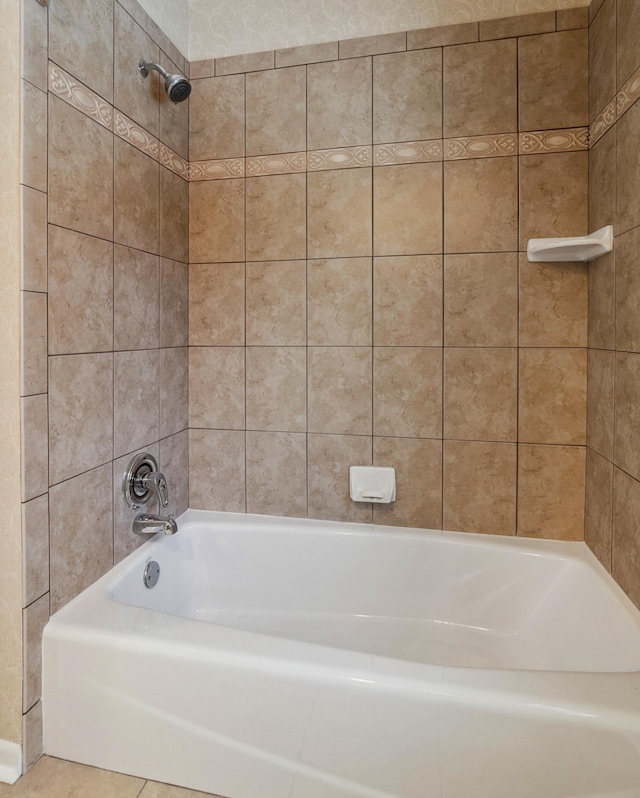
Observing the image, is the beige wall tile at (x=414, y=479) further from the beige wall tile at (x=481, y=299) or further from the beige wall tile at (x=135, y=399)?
the beige wall tile at (x=135, y=399)

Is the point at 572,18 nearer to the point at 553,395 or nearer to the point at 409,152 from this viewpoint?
the point at 409,152

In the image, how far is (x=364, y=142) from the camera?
6.08 ft

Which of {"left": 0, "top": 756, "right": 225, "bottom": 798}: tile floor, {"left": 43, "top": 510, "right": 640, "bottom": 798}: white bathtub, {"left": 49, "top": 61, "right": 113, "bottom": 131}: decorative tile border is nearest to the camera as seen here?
{"left": 43, "top": 510, "right": 640, "bottom": 798}: white bathtub

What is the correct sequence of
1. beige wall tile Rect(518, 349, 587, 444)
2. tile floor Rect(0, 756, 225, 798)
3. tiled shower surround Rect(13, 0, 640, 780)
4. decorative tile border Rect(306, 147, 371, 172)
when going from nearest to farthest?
1. tile floor Rect(0, 756, 225, 798)
2. tiled shower surround Rect(13, 0, 640, 780)
3. beige wall tile Rect(518, 349, 587, 444)
4. decorative tile border Rect(306, 147, 371, 172)

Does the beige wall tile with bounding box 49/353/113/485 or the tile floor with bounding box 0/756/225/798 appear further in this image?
the beige wall tile with bounding box 49/353/113/485


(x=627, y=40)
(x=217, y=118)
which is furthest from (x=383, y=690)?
(x=217, y=118)

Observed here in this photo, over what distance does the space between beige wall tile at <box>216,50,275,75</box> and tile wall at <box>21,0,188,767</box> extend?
6.9 inches

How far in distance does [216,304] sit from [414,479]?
107 centimetres

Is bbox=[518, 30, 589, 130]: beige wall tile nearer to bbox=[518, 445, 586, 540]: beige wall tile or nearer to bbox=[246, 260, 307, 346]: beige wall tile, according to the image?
bbox=[246, 260, 307, 346]: beige wall tile

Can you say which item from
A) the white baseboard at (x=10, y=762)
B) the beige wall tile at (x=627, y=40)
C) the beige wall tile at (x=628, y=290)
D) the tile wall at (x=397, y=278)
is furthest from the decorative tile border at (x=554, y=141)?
the white baseboard at (x=10, y=762)

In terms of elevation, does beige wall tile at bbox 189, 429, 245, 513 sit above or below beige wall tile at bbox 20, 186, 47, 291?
below

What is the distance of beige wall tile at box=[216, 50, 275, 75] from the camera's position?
1922 millimetres

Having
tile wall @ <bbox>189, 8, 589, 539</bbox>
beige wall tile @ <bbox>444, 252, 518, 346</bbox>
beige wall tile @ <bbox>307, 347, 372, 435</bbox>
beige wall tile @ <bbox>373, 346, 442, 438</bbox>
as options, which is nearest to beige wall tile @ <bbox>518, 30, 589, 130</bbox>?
tile wall @ <bbox>189, 8, 589, 539</bbox>

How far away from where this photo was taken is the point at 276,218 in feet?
6.37
